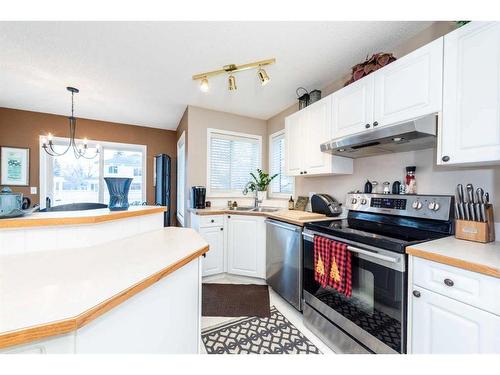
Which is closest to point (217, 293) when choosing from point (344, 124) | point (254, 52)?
point (344, 124)

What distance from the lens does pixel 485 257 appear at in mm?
948

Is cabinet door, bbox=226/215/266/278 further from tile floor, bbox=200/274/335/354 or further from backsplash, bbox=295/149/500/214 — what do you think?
backsplash, bbox=295/149/500/214

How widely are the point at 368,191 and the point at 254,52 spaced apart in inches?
63.9

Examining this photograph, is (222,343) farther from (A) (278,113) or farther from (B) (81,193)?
(B) (81,193)

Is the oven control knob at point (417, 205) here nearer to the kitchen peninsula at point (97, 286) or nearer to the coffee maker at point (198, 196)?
the kitchen peninsula at point (97, 286)

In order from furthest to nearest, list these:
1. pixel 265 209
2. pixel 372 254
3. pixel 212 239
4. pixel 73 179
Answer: pixel 73 179 → pixel 265 209 → pixel 212 239 → pixel 372 254

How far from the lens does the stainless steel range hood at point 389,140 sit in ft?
4.17

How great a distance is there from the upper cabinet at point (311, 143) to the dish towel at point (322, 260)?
765 mm

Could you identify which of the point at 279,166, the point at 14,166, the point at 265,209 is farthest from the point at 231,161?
the point at 14,166

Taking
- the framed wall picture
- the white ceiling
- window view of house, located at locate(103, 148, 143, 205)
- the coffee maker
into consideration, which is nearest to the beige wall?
the white ceiling

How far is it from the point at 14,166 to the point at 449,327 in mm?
5504

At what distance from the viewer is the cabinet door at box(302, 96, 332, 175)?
2028 millimetres

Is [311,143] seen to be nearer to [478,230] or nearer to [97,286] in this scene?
[478,230]

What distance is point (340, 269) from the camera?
1.45m
